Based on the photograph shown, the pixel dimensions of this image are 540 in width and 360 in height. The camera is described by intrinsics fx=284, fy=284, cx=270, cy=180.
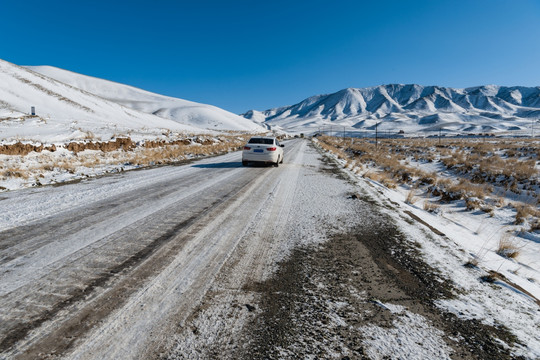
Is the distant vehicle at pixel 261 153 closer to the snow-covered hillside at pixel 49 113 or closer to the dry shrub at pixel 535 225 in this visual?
the dry shrub at pixel 535 225

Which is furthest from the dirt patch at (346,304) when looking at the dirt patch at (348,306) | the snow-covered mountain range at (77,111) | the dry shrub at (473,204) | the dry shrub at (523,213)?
the snow-covered mountain range at (77,111)

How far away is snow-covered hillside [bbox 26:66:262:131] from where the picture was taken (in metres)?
122

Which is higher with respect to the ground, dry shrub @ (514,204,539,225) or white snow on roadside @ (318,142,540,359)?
white snow on roadside @ (318,142,540,359)

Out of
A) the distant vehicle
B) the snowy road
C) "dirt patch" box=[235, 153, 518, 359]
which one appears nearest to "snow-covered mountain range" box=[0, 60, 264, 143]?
the distant vehicle

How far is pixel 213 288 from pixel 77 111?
59.1 meters

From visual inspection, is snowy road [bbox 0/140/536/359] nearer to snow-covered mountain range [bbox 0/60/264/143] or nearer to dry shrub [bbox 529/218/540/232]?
dry shrub [bbox 529/218/540/232]

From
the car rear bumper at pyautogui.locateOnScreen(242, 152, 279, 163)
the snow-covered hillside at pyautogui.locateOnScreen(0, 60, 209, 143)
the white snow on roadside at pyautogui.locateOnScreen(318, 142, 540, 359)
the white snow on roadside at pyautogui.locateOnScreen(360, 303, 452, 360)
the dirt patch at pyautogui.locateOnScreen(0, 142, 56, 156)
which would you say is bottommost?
the white snow on roadside at pyautogui.locateOnScreen(318, 142, 540, 359)

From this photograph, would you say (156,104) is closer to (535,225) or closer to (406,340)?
(535,225)

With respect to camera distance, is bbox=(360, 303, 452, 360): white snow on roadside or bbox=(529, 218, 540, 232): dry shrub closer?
bbox=(360, 303, 452, 360): white snow on roadside

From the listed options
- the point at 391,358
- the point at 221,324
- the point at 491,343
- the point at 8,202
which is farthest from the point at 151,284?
the point at 8,202

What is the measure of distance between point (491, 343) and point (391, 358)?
0.81m

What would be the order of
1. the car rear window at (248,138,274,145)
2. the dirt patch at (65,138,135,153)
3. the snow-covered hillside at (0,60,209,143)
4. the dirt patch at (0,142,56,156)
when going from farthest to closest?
the snow-covered hillside at (0,60,209,143) → the dirt patch at (65,138,135,153) → the car rear window at (248,138,274,145) → the dirt patch at (0,142,56,156)

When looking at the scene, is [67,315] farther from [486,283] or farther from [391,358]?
[486,283]

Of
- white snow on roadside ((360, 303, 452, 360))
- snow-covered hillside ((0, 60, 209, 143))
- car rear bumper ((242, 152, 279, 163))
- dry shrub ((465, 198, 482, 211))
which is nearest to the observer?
white snow on roadside ((360, 303, 452, 360))
